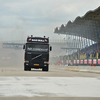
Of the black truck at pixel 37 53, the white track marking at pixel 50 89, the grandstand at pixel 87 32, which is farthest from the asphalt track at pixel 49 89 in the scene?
the grandstand at pixel 87 32

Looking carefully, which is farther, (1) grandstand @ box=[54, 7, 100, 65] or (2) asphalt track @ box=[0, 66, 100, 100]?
(1) grandstand @ box=[54, 7, 100, 65]

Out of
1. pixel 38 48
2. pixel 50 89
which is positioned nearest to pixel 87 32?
pixel 38 48

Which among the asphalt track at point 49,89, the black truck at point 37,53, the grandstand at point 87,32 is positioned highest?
the grandstand at point 87,32

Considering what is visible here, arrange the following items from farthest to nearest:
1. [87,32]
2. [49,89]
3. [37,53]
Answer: [87,32]
[37,53]
[49,89]

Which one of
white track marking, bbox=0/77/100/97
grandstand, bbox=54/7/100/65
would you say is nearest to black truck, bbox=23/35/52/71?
white track marking, bbox=0/77/100/97

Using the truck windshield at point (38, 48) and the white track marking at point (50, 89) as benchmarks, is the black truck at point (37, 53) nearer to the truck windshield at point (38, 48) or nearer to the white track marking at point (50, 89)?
the truck windshield at point (38, 48)

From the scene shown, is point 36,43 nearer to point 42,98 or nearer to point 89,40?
point 42,98

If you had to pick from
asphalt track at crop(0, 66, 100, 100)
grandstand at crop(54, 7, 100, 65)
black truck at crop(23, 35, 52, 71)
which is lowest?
asphalt track at crop(0, 66, 100, 100)

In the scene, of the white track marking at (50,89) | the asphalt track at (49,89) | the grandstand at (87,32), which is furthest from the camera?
the grandstand at (87,32)

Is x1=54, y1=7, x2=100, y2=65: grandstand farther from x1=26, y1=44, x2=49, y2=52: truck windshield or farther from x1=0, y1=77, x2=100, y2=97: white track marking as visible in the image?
x1=0, y1=77, x2=100, y2=97: white track marking

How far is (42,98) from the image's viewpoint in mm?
7770

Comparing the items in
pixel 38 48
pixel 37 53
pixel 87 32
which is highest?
pixel 87 32

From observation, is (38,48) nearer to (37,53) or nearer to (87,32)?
(37,53)

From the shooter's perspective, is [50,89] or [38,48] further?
[38,48]
